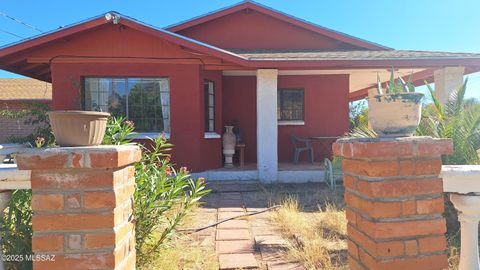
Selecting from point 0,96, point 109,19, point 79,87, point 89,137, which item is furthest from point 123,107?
point 0,96

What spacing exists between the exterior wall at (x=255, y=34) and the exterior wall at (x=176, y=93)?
9.34ft

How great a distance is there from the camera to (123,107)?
26.3 feet

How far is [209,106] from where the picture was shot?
8930mm

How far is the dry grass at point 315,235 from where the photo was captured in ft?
10.5

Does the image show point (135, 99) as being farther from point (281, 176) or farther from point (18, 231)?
point (18, 231)

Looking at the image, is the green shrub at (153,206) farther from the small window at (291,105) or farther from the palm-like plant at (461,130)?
the small window at (291,105)

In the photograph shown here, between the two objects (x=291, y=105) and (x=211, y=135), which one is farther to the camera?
(x=291, y=105)

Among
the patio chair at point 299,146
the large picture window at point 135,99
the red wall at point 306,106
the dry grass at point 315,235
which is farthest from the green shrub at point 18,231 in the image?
the red wall at point 306,106

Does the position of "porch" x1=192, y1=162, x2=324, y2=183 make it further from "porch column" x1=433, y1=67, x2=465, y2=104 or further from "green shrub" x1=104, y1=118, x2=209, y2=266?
"green shrub" x1=104, y1=118, x2=209, y2=266

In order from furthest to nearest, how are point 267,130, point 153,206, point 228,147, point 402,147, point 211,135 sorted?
point 228,147 < point 211,135 < point 267,130 < point 153,206 < point 402,147

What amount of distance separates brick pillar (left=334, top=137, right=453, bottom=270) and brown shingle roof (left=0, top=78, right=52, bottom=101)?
19.8 meters

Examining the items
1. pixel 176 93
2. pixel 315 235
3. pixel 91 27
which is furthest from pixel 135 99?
pixel 315 235

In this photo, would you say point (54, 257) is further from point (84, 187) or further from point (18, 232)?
point (18, 232)

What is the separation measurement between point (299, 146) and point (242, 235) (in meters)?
6.23
